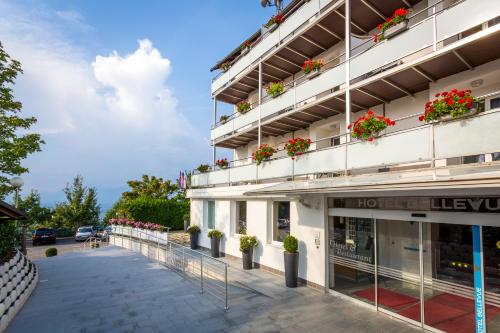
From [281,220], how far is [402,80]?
6968 millimetres

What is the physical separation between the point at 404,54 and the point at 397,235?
16.8 ft

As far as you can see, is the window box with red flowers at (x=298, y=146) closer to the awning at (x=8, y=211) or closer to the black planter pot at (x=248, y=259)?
the black planter pot at (x=248, y=259)

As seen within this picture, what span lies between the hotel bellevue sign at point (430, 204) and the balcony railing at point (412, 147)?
959 millimetres

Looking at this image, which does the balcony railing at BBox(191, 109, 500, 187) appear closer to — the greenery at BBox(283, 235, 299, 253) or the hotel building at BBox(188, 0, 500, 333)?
the hotel building at BBox(188, 0, 500, 333)

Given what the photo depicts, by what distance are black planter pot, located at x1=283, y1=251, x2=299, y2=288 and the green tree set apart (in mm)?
35935

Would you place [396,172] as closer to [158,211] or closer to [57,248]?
[158,211]

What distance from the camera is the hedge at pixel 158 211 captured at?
83.7ft

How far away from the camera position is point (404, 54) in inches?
331

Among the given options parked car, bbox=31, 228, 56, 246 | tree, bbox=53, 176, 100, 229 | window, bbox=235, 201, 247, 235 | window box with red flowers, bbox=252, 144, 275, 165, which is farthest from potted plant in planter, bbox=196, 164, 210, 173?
tree, bbox=53, 176, 100, 229

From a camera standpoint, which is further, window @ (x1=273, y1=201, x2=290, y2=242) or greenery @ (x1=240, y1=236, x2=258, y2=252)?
greenery @ (x1=240, y1=236, x2=258, y2=252)

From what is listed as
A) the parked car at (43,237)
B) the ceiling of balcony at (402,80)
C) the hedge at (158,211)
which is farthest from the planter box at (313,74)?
the parked car at (43,237)

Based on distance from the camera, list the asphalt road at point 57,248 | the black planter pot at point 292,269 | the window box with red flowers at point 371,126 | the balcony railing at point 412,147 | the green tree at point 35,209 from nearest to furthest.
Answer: the balcony railing at point 412,147
the window box with red flowers at point 371,126
the black planter pot at point 292,269
the asphalt road at point 57,248
the green tree at point 35,209

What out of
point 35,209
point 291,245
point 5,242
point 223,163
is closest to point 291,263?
Result: point 291,245

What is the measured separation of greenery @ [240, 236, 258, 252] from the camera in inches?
511
